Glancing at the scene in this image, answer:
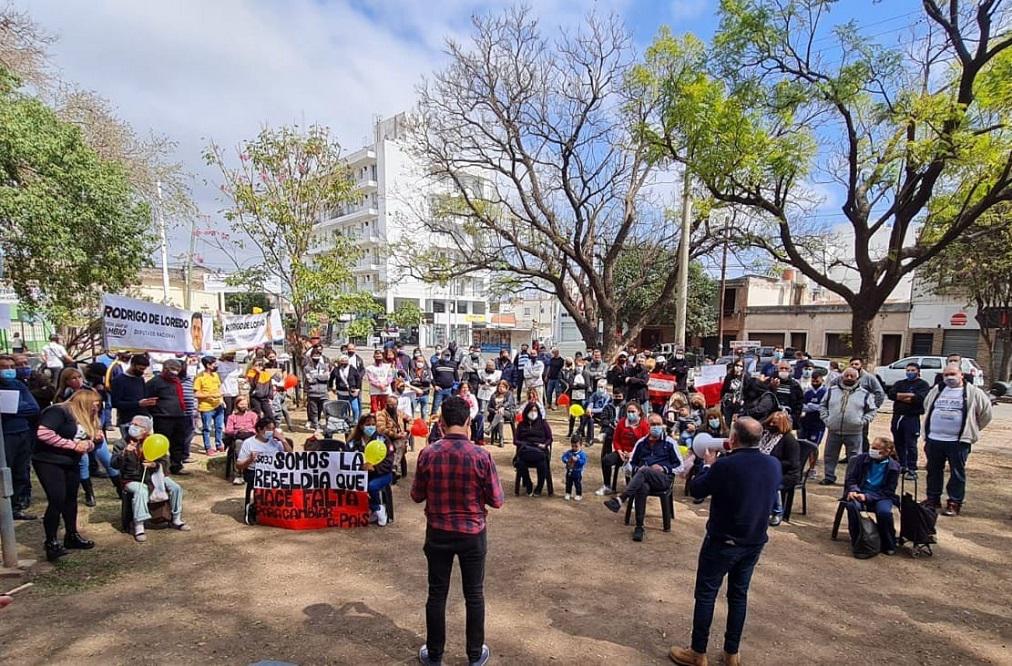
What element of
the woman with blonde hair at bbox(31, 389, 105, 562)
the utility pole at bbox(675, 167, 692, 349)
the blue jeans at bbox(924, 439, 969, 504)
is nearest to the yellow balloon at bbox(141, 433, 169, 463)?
the woman with blonde hair at bbox(31, 389, 105, 562)

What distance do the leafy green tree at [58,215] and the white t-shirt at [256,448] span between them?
633 centimetres

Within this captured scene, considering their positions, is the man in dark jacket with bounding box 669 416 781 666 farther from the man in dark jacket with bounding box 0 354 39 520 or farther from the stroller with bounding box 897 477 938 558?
the man in dark jacket with bounding box 0 354 39 520

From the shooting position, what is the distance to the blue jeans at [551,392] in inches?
561

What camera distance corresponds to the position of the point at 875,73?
11.5 m

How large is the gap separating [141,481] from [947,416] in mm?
9717

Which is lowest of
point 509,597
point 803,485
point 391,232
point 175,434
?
point 509,597

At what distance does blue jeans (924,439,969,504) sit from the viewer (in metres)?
6.46

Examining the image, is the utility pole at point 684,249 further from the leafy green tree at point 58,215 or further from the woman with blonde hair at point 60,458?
the leafy green tree at point 58,215

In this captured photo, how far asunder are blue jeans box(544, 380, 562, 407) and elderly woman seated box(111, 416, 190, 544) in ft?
31.9

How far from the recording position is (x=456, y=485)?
129 inches

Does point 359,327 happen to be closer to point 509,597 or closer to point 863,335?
point 509,597

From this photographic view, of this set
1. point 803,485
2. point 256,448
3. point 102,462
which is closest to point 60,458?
point 256,448

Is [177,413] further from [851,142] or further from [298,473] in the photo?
[851,142]

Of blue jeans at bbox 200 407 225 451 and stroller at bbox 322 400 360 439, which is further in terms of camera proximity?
stroller at bbox 322 400 360 439
